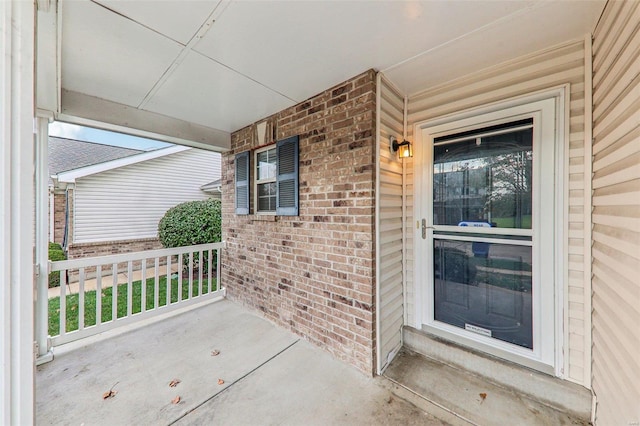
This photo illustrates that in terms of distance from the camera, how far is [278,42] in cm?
190

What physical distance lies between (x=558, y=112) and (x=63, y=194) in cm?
986

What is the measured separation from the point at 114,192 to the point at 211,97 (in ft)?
19.0

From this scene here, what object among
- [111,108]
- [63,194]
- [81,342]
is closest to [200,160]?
[63,194]

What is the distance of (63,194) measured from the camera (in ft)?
21.4

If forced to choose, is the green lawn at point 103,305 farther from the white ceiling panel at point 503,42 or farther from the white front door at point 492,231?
the white ceiling panel at point 503,42

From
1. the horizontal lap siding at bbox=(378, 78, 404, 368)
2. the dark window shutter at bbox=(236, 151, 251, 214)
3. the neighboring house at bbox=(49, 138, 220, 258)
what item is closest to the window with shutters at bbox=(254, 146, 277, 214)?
the dark window shutter at bbox=(236, 151, 251, 214)

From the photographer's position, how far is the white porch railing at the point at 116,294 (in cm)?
283

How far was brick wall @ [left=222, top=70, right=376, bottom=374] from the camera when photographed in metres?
2.30

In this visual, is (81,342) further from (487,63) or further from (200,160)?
(200,160)

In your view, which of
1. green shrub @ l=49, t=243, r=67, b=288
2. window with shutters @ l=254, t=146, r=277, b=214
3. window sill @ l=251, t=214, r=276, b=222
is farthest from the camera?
green shrub @ l=49, t=243, r=67, b=288

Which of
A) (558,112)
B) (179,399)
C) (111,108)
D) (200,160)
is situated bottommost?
(179,399)

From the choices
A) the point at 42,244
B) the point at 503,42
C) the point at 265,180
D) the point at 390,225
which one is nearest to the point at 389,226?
the point at 390,225

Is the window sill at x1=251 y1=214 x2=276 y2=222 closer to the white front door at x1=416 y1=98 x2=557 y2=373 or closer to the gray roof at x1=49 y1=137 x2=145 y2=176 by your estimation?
the white front door at x1=416 y1=98 x2=557 y2=373

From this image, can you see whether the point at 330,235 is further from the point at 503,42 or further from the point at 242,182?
the point at 503,42
